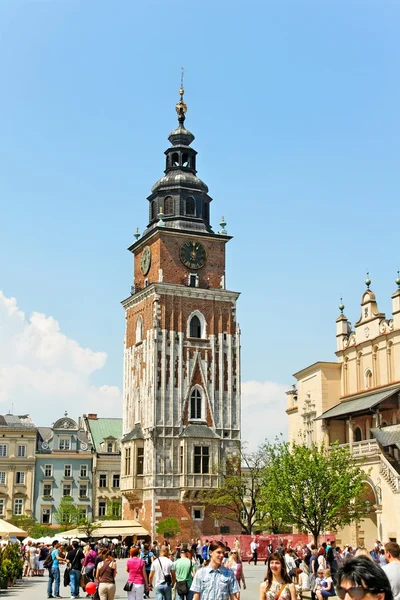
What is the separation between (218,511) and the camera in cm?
→ 6062

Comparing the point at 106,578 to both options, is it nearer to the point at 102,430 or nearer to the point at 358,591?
the point at 358,591

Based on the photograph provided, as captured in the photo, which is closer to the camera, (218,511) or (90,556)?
(90,556)

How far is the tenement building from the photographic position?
4397cm

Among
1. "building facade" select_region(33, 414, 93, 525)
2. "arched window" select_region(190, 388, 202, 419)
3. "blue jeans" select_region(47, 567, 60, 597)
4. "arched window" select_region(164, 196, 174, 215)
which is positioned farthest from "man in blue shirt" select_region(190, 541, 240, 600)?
"building facade" select_region(33, 414, 93, 525)

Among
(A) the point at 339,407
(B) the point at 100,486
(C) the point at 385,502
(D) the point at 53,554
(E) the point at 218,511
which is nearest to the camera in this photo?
(D) the point at 53,554

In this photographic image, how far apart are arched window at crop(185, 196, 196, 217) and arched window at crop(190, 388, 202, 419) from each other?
13.8 m

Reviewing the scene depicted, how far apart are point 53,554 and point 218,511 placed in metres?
34.8

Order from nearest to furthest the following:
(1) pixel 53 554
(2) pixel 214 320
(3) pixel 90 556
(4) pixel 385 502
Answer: (3) pixel 90 556 → (1) pixel 53 554 → (4) pixel 385 502 → (2) pixel 214 320

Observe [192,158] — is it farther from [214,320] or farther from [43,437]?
[43,437]

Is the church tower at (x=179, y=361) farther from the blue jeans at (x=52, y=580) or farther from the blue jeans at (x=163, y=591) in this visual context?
the blue jeans at (x=163, y=591)

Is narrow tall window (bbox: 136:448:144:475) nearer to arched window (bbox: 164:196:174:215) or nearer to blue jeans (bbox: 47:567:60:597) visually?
arched window (bbox: 164:196:174:215)

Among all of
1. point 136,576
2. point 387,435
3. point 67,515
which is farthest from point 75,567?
point 67,515

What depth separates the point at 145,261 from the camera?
66562 millimetres

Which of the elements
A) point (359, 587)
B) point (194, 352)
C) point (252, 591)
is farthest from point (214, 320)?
point (359, 587)
